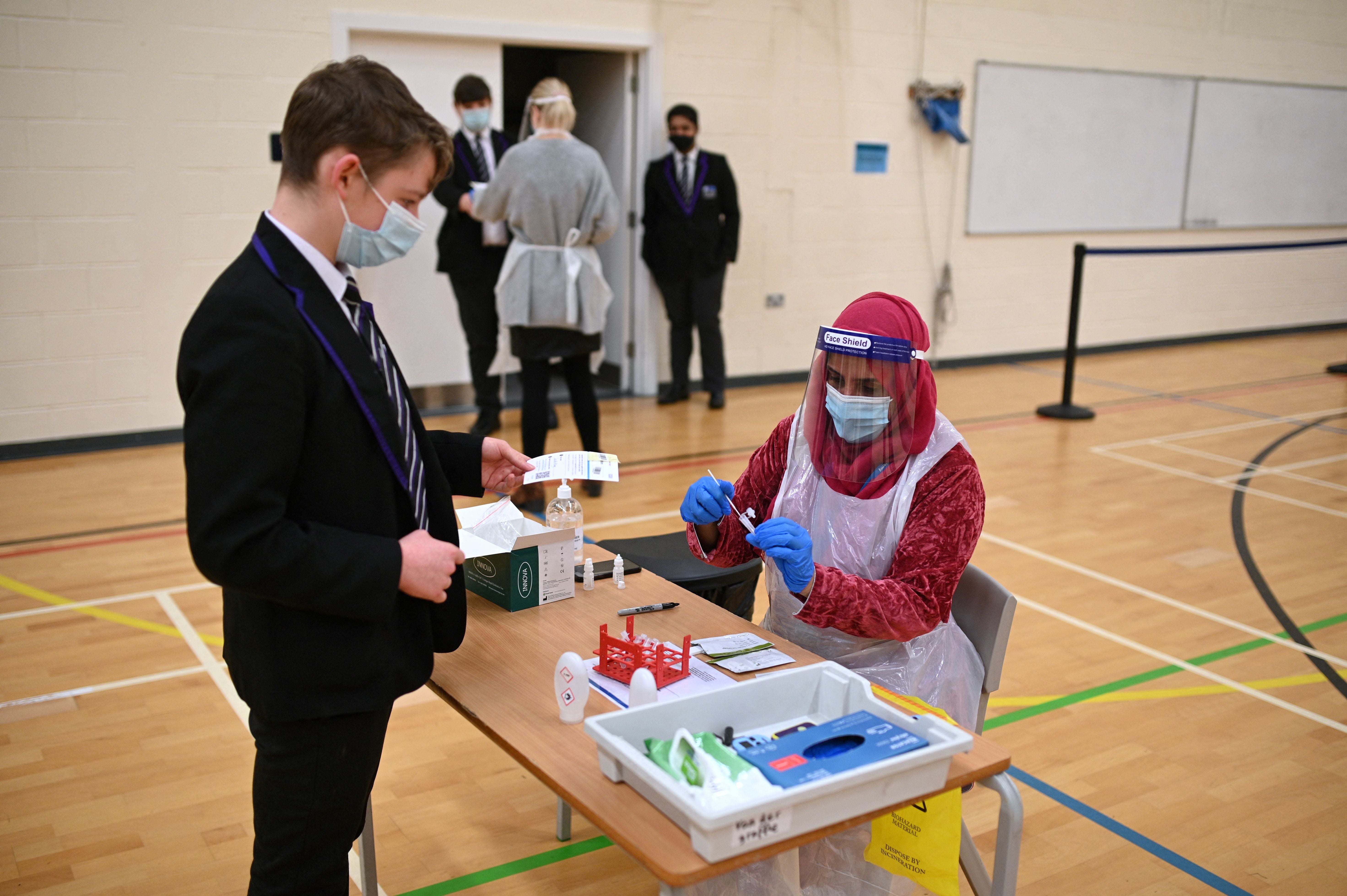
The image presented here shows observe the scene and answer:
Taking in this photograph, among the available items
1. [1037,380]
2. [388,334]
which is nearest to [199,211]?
[388,334]

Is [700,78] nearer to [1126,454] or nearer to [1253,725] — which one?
[1126,454]

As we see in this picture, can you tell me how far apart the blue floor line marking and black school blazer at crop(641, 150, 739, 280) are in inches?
177

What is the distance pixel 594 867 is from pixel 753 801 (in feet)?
4.44

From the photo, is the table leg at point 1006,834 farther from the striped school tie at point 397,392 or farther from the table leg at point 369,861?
the table leg at point 369,861

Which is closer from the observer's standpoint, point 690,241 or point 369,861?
point 369,861

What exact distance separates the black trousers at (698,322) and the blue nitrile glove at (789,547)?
16.9 feet

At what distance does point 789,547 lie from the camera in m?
1.88

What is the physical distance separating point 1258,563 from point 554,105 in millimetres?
3485

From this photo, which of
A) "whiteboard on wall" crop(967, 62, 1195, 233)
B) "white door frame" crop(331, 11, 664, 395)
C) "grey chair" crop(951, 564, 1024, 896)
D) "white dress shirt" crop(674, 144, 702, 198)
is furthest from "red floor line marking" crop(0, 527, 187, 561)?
"whiteboard on wall" crop(967, 62, 1195, 233)

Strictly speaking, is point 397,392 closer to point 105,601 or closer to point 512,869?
point 512,869

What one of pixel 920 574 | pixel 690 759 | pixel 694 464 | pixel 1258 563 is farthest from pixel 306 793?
pixel 694 464

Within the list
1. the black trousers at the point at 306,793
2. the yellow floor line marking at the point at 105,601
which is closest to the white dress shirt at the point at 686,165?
the yellow floor line marking at the point at 105,601

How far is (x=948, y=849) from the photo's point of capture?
157 centimetres

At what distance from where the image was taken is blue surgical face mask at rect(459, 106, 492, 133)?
18.7 feet
